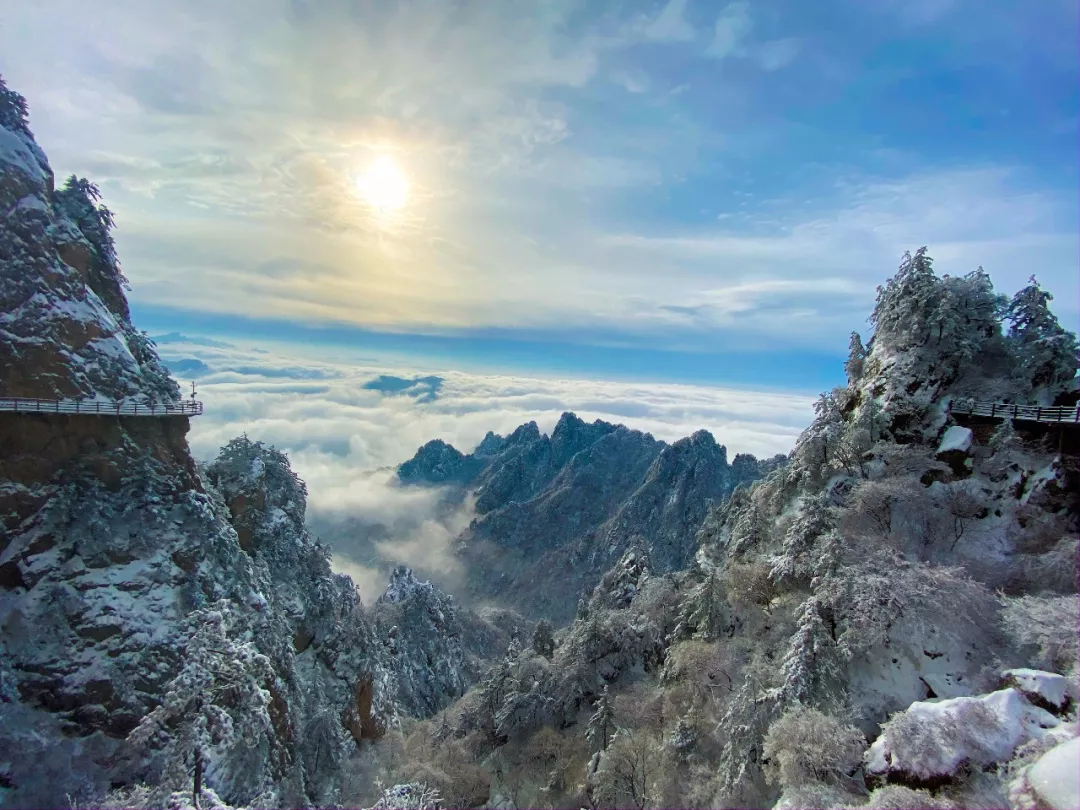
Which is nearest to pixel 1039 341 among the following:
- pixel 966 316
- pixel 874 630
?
pixel 966 316

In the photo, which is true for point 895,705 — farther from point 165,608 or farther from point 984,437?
point 165,608

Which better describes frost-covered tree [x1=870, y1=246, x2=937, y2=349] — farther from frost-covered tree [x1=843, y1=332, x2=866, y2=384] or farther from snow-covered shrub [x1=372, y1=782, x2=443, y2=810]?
snow-covered shrub [x1=372, y1=782, x2=443, y2=810]

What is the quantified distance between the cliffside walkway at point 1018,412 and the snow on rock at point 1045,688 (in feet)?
62.5

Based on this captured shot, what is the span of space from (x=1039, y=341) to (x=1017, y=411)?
21.4ft

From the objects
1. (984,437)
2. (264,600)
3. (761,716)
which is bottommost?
(264,600)

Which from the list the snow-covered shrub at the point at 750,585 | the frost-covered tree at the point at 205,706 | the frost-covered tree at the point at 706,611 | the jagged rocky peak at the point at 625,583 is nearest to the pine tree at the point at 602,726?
the frost-covered tree at the point at 706,611

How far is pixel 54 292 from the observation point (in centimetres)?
3794

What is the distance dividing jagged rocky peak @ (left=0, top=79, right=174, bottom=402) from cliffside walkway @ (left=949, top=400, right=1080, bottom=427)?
63859 mm

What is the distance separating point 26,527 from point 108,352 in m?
13.7

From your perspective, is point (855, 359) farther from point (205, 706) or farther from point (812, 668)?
point (205, 706)

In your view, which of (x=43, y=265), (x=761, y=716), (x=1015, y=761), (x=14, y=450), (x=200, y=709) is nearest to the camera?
(x=1015, y=761)

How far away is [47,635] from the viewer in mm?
32500

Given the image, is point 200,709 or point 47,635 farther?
point 47,635

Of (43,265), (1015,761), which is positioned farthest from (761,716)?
(43,265)
